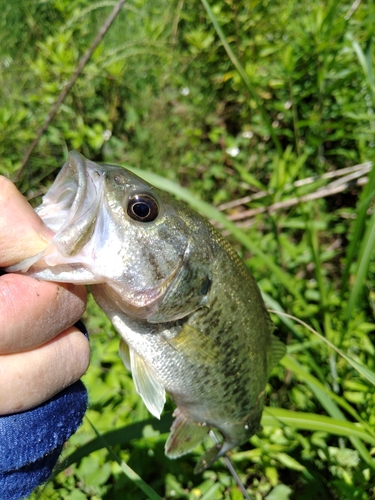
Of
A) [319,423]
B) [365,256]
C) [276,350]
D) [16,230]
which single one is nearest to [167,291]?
[16,230]

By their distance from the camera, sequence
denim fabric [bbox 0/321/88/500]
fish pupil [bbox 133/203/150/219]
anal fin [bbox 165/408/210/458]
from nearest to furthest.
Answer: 1. denim fabric [bbox 0/321/88/500]
2. fish pupil [bbox 133/203/150/219]
3. anal fin [bbox 165/408/210/458]

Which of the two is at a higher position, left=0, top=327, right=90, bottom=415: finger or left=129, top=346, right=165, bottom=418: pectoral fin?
left=0, top=327, right=90, bottom=415: finger

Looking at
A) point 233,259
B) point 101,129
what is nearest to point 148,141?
point 101,129

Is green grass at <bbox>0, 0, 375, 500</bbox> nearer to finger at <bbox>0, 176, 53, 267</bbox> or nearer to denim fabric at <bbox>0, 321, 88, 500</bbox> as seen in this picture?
denim fabric at <bbox>0, 321, 88, 500</bbox>

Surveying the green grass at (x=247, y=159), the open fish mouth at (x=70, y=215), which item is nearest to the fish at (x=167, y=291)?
the open fish mouth at (x=70, y=215)

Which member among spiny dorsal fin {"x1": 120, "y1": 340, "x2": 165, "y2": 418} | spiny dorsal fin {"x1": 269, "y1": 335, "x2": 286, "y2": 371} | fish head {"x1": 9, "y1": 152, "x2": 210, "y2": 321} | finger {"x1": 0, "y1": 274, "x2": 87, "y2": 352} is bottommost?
spiny dorsal fin {"x1": 120, "y1": 340, "x2": 165, "y2": 418}

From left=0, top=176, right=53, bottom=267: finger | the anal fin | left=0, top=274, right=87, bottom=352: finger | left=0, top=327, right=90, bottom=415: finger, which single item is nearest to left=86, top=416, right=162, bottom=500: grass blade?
the anal fin

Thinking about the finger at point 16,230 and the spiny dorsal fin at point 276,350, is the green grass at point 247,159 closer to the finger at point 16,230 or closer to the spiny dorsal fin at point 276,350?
the spiny dorsal fin at point 276,350
